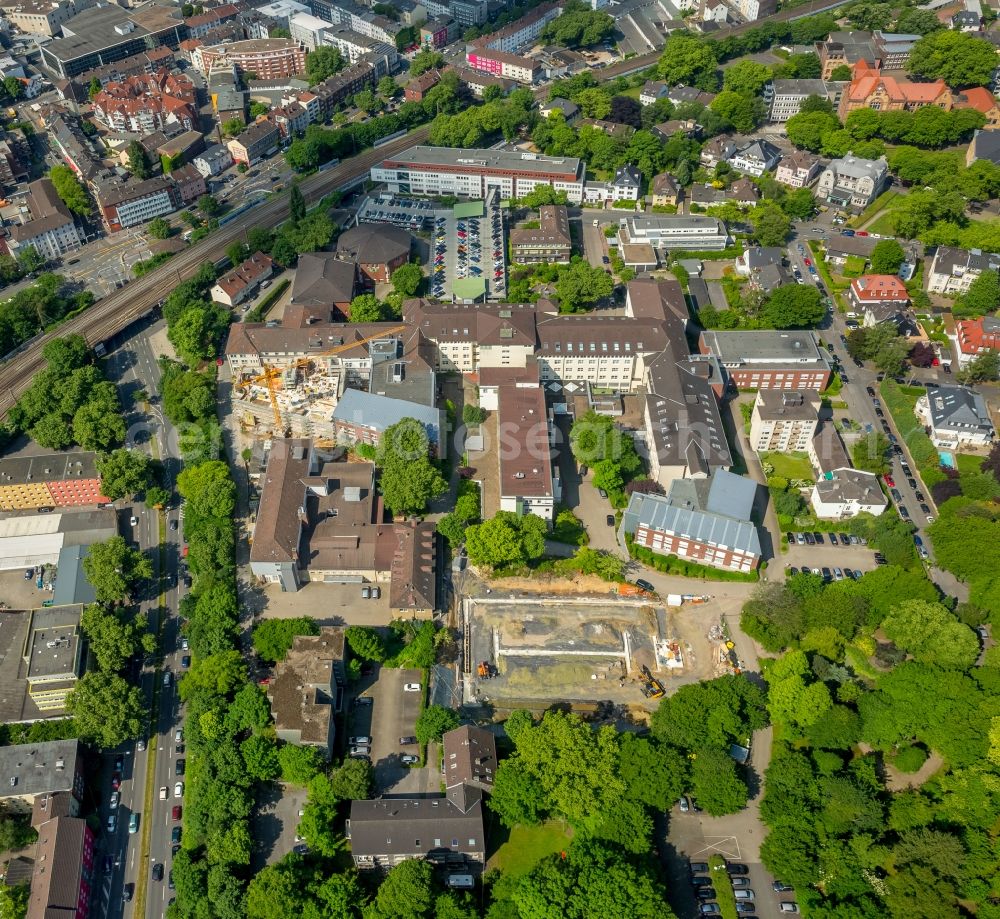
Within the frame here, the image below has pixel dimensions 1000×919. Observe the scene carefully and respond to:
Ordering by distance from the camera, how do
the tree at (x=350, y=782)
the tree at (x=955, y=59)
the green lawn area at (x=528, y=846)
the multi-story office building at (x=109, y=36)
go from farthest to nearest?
the multi-story office building at (x=109, y=36) < the tree at (x=955, y=59) < the tree at (x=350, y=782) < the green lawn area at (x=528, y=846)

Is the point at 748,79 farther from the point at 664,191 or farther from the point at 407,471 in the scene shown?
the point at 407,471

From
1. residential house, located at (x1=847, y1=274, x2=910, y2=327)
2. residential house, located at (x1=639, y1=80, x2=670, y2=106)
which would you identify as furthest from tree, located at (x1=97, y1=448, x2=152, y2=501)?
residential house, located at (x1=639, y1=80, x2=670, y2=106)

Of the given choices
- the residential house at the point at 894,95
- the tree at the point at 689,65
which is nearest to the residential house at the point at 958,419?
the residential house at the point at 894,95

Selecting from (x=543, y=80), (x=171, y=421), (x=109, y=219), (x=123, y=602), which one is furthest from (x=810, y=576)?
(x=543, y=80)

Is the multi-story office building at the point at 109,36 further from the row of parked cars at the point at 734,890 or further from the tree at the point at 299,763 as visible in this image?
the row of parked cars at the point at 734,890

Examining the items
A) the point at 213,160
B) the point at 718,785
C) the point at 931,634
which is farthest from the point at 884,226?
the point at 213,160

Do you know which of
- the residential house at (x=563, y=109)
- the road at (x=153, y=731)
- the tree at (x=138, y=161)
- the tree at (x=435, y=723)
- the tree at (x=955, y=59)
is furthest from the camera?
the tree at (x=955, y=59)
